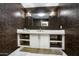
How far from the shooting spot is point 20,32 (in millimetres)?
1104

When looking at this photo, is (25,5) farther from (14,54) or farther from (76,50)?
(76,50)

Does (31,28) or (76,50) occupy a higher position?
(31,28)

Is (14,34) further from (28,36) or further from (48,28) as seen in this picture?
(48,28)

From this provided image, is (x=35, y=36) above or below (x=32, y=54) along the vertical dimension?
above

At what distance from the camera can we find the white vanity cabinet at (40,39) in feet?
3.59

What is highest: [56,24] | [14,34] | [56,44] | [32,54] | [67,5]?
[67,5]

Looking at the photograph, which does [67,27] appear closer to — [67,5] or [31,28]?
[67,5]

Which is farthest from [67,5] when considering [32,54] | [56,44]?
[32,54]

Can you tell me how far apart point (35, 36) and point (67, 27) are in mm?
384

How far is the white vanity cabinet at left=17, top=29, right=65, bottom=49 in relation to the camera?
3.59ft

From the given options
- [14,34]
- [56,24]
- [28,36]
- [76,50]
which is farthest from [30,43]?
[76,50]

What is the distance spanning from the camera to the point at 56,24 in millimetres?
1096

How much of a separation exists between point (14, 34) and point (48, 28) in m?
0.40

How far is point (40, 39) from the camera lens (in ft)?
3.71
